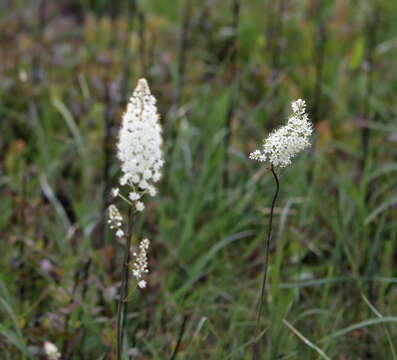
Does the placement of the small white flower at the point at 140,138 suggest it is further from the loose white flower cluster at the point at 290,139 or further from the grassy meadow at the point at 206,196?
the grassy meadow at the point at 206,196

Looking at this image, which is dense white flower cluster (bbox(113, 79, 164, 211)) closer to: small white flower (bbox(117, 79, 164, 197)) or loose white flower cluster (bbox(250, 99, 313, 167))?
small white flower (bbox(117, 79, 164, 197))

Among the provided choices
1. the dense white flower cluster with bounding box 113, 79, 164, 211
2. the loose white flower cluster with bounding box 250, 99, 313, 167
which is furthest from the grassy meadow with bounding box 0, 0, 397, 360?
the loose white flower cluster with bounding box 250, 99, 313, 167

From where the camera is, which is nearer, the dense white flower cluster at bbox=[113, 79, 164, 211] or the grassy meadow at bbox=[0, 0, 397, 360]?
the dense white flower cluster at bbox=[113, 79, 164, 211]

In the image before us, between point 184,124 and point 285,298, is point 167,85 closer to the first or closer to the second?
point 184,124

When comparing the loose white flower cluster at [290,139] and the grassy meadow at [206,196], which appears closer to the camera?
the loose white flower cluster at [290,139]

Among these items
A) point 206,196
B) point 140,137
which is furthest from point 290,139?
point 206,196

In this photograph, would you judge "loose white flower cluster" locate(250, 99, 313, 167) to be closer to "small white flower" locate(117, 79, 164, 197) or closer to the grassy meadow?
"small white flower" locate(117, 79, 164, 197)

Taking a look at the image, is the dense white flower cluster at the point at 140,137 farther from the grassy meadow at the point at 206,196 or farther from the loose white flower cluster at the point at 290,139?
the grassy meadow at the point at 206,196

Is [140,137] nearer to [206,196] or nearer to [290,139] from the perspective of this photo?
[290,139]

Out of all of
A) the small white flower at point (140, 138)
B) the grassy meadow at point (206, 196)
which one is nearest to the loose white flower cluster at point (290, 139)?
the small white flower at point (140, 138)
